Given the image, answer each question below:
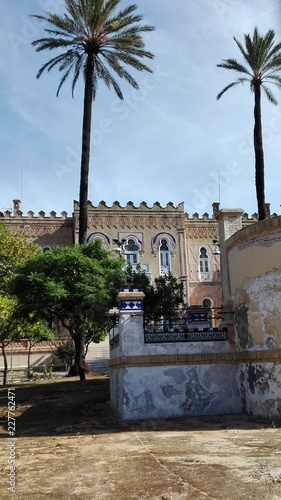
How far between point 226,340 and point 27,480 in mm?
6672

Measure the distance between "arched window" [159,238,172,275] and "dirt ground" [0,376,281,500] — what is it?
26.3 m

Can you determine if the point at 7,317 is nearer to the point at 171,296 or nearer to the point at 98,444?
the point at 171,296

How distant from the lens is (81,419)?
12.1m

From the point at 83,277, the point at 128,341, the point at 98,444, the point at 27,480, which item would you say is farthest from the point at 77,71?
the point at 27,480

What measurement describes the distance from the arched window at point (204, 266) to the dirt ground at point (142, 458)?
89.6 ft

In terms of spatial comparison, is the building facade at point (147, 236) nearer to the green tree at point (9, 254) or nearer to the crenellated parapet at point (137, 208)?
the crenellated parapet at point (137, 208)

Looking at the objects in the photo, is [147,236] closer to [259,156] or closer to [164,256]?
[164,256]

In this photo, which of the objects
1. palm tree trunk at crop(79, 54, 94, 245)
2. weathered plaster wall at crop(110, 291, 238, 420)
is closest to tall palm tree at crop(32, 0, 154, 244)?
palm tree trunk at crop(79, 54, 94, 245)

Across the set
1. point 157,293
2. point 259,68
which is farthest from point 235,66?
point 157,293

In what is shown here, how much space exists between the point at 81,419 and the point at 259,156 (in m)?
15.6

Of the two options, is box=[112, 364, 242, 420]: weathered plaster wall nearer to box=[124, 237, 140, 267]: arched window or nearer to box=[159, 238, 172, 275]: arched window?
box=[159, 238, 172, 275]: arched window

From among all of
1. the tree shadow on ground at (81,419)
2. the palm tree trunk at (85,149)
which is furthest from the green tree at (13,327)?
the tree shadow on ground at (81,419)

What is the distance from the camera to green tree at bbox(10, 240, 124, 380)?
19594 mm

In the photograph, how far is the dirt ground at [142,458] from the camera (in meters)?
5.57
